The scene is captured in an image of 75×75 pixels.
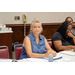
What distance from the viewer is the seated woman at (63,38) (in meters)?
2.96

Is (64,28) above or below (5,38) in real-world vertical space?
above

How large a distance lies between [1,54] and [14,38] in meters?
3.46

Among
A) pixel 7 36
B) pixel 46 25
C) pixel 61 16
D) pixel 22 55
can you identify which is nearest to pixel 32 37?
pixel 22 55

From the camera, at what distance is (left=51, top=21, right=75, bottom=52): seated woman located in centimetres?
296

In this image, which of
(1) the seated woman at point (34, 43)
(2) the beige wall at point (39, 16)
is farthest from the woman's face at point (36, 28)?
(2) the beige wall at point (39, 16)

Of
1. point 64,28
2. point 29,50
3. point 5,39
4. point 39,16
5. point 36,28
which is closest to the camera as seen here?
point 29,50

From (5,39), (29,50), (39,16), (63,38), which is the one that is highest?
(39,16)

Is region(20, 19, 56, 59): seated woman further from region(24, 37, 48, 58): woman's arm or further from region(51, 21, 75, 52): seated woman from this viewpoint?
region(51, 21, 75, 52): seated woman

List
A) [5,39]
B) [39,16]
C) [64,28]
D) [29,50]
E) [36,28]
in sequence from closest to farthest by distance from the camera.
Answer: [29,50], [36,28], [64,28], [5,39], [39,16]

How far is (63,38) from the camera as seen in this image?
3096 mm

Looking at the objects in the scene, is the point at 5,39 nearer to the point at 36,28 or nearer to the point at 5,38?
the point at 5,38

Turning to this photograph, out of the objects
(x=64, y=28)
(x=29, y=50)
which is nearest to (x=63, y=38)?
(x=64, y=28)

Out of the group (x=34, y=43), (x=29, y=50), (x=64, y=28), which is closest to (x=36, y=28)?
(x=34, y=43)

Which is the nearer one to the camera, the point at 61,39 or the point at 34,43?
the point at 34,43
